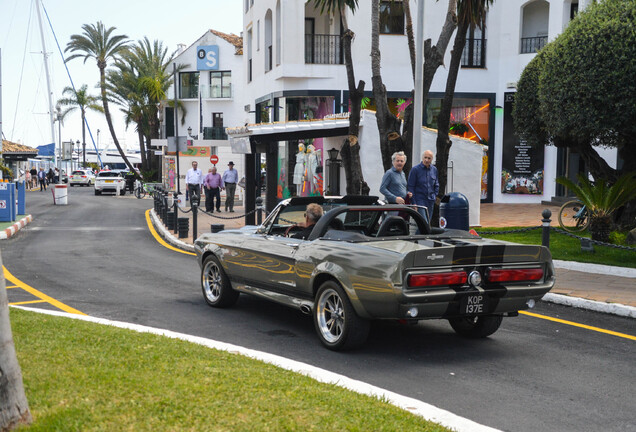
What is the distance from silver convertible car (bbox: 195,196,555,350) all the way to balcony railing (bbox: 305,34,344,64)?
70.3 ft

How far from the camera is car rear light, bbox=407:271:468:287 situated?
570 centimetres

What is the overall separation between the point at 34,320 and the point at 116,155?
101276mm

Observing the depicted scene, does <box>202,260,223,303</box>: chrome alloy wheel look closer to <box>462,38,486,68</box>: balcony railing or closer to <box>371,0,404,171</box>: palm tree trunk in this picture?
<box>371,0,404,171</box>: palm tree trunk

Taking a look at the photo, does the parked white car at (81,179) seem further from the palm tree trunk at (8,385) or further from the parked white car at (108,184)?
the palm tree trunk at (8,385)

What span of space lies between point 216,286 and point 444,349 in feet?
10.4

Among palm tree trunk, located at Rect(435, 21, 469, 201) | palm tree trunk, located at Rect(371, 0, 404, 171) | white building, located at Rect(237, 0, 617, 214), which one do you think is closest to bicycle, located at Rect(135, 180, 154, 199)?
white building, located at Rect(237, 0, 617, 214)

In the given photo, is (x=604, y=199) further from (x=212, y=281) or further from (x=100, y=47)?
(x=100, y=47)

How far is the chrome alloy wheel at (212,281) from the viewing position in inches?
330

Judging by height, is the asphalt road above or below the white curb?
below

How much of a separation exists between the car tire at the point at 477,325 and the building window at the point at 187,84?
2248 inches

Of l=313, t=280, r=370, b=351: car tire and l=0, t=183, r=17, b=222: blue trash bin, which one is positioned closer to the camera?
l=313, t=280, r=370, b=351: car tire

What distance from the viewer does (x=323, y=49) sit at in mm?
28531

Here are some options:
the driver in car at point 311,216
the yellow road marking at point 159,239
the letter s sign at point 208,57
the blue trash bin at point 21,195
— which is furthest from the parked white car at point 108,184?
the driver in car at point 311,216

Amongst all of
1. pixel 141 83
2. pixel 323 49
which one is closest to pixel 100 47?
pixel 141 83
